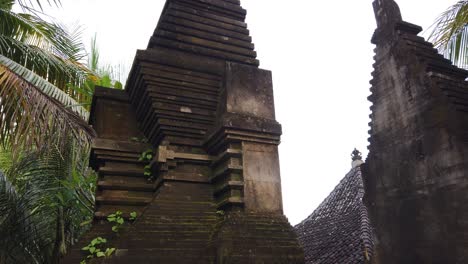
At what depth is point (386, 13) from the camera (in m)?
9.72

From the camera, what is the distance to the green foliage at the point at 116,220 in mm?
→ 4820

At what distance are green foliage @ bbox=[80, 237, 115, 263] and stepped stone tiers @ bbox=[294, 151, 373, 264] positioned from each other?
25.8 ft

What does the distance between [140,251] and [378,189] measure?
19.8ft

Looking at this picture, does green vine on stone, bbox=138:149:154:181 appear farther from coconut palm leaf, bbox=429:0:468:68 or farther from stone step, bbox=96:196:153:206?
coconut palm leaf, bbox=429:0:468:68

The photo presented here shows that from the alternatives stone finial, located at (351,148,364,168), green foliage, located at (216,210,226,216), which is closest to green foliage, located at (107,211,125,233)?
green foliage, located at (216,210,226,216)

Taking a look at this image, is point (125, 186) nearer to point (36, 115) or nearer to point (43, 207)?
point (36, 115)

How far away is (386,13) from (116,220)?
25.5 feet

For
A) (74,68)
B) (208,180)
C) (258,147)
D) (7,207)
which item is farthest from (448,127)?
(7,207)

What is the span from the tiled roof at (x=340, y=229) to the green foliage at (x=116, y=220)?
827cm

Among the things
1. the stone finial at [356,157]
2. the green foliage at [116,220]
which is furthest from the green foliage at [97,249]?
the stone finial at [356,157]

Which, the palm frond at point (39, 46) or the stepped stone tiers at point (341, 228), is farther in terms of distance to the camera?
the stepped stone tiers at point (341, 228)

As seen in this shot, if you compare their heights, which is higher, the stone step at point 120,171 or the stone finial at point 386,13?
the stone finial at point 386,13

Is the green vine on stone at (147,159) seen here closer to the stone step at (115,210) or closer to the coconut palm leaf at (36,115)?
the stone step at (115,210)

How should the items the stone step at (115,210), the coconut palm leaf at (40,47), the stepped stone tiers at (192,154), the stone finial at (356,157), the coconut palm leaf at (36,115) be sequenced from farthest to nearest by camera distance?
the stone finial at (356,157), the coconut palm leaf at (40,47), the coconut palm leaf at (36,115), the stone step at (115,210), the stepped stone tiers at (192,154)
